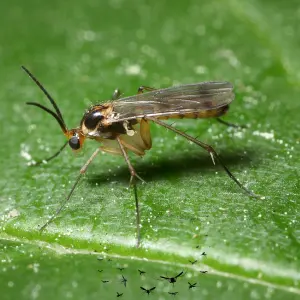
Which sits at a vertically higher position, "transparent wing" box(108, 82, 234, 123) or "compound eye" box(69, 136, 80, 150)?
"transparent wing" box(108, 82, 234, 123)

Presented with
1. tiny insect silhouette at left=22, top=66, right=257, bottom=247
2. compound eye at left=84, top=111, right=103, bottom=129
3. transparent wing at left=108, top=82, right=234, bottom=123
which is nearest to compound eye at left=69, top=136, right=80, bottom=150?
tiny insect silhouette at left=22, top=66, right=257, bottom=247

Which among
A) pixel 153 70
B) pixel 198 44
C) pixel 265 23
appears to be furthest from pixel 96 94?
pixel 265 23

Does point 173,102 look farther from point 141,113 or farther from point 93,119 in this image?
point 93,119

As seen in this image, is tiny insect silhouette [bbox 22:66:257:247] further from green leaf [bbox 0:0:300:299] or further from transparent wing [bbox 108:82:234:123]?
green leaf [bbox 0:0:300:299]

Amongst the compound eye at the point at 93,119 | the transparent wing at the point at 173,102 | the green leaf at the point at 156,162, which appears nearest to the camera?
the green leaf at the point at 156,162

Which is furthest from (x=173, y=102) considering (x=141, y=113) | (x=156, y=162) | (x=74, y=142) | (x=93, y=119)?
(x=74, y=142)

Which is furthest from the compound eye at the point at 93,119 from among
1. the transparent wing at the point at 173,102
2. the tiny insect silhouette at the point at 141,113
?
the transparent wing at the point at 173,102

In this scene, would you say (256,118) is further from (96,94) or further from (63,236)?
(63,236)

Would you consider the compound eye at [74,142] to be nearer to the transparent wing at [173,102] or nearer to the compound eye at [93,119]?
the compound eye at [93,119]
